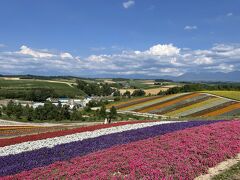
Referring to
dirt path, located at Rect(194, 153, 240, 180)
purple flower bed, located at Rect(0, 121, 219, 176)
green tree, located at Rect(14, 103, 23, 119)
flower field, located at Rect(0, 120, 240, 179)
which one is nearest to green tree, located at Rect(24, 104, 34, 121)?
green tree, located at Rect(14, 103, 23, 119)

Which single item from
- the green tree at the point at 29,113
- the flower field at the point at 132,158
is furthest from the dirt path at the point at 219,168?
the green tree at the point at 29,113

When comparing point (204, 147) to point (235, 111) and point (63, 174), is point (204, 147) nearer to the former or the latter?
point (63, 174)

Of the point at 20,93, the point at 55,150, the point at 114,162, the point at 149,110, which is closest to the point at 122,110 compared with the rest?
the point at 149,110

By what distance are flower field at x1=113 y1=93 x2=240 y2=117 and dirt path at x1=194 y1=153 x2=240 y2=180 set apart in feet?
159

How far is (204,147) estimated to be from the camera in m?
16.9

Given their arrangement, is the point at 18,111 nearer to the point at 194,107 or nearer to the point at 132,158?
the point at 194,107

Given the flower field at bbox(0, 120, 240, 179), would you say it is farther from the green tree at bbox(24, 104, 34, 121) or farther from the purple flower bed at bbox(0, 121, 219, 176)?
the green tree at bbox(24, 104, 34, 121)

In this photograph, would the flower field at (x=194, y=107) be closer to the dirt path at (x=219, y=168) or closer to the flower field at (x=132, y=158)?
the flower field at (x=132, y=158)

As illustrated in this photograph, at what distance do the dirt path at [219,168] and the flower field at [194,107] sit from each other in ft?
159

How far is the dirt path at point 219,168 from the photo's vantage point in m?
13.9

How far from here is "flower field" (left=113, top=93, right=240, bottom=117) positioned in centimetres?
6844

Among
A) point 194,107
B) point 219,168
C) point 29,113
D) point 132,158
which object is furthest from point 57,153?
point 29,113

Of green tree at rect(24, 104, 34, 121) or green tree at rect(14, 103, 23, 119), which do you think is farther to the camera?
green tree at rect(14, 103, 23, 119)

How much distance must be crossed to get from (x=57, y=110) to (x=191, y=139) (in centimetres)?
7441
